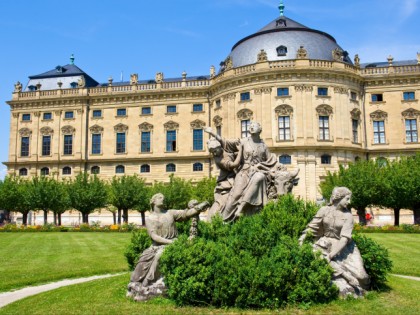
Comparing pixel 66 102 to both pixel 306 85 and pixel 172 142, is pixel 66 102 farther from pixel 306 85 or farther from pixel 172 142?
pixel 306 85

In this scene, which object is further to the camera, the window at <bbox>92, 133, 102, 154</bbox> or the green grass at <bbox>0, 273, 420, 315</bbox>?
the window at <bbox>92, 133, 102, 154</bbox>

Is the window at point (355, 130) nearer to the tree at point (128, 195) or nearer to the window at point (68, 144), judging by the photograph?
the tree at point (128, 195)

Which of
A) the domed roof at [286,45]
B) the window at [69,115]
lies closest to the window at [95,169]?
the window at [69,115]

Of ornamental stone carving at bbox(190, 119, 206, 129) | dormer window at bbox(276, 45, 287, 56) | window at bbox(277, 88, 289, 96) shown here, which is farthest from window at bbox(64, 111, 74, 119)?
dormer window at bbox(276, 45, 287, 56)

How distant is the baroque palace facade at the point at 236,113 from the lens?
4725cm

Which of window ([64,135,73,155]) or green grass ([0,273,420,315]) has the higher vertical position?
window ([64,135,73,155])

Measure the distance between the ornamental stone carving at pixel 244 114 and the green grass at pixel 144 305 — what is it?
39138 mm

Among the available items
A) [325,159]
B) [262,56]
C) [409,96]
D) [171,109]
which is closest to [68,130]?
[171,109]

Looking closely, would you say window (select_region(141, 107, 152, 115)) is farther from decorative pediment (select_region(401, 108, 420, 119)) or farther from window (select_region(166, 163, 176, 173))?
decorative pediment (select_region(401, 108, 420, 119))

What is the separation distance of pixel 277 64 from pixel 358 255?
40.8m

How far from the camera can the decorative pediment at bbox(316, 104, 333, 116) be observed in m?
47.4

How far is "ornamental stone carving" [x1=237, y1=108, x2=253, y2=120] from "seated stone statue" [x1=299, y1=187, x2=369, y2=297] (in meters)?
39.7

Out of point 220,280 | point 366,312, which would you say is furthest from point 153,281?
point 366,312

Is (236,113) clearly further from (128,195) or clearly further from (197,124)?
(128,195)
